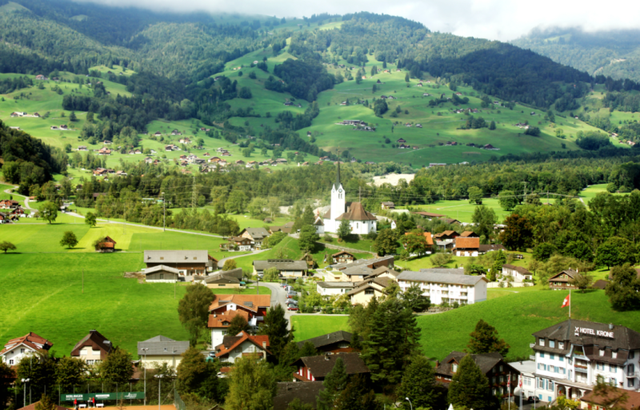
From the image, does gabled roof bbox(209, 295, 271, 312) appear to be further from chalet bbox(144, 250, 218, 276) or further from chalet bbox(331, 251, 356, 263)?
chalet bbox(331, 251, 356, 263)

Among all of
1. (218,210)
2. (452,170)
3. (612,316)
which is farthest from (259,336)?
(452,170)

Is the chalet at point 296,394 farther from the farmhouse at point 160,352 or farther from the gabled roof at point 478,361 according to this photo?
the farmhouse at point 160,352

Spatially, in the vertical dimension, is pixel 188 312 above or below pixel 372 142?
below

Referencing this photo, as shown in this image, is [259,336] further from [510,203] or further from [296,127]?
[296,127]

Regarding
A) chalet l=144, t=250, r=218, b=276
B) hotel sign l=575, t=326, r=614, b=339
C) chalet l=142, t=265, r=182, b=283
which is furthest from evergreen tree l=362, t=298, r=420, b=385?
chalet l=144, t=250, r=218, b=276

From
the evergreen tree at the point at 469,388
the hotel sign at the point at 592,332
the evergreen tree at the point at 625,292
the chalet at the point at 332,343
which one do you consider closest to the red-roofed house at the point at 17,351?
the chalet at the point at 332,343
